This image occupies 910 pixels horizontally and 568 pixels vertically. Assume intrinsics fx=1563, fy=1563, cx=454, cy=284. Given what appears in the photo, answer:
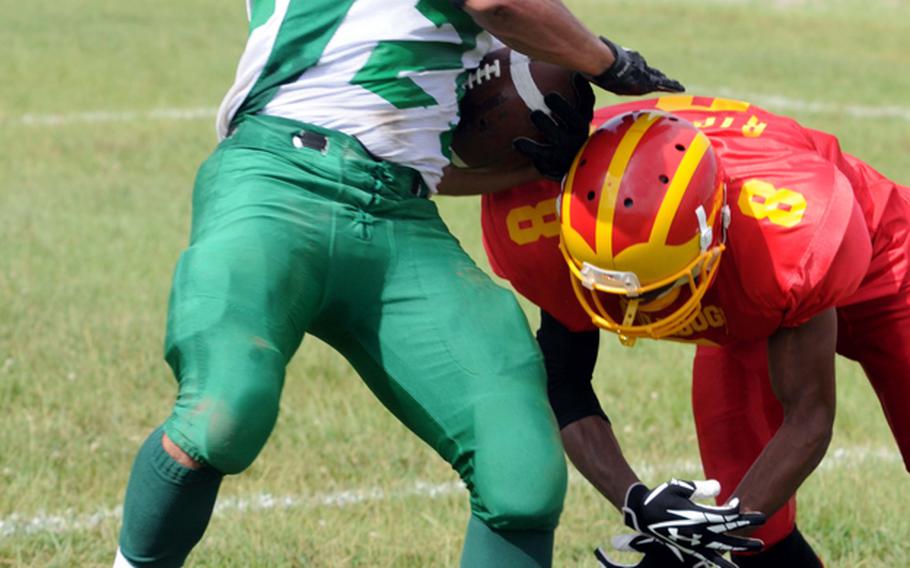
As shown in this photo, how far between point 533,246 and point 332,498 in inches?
51.8

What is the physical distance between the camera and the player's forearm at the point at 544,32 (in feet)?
10.9

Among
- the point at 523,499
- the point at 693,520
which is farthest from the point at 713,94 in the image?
the point at 523,499

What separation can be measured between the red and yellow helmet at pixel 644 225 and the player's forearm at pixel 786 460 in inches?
14.1

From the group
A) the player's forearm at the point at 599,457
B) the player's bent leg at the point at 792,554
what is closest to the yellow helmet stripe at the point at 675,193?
the player's forearm at the point at 599,457

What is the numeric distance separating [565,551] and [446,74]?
1.53 meters

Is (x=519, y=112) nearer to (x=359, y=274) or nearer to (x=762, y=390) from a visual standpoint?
(x=359, y=274)

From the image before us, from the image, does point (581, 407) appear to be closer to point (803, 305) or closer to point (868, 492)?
point (803, 305)

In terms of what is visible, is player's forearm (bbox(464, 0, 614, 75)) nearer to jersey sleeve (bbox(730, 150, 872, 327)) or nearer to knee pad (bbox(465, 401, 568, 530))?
jersey sleeve (bbox(730, 150, 872, 327))

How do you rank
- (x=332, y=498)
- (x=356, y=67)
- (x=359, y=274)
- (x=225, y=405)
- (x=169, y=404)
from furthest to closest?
(x=169, y=404)
(x=332, y=498)
(x=356, y=67)
(x=359, y=274)
(x=225, y=405)

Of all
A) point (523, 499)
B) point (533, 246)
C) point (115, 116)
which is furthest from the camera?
point (115, 116)

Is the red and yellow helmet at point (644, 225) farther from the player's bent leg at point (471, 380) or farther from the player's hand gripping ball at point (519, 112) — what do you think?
the player's bent leg at point (471, 380)

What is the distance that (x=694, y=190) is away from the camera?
11.5 feet

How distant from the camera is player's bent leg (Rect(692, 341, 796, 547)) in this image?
4.15m

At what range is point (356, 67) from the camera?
3.43 metres
